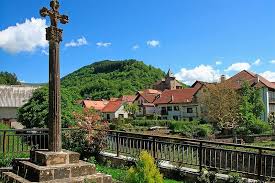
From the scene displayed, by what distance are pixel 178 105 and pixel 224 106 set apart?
30019 millimetres

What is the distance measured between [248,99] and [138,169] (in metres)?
49.0

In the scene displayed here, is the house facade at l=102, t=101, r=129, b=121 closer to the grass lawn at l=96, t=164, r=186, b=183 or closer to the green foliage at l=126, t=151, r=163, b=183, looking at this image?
the grass lawn at l=96, t=164, r=186, b=183

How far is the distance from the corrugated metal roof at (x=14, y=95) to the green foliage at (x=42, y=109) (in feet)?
104

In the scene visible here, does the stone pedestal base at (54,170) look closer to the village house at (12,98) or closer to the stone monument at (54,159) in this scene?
the stone monument at (54,159)

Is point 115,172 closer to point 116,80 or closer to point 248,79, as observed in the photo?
point 248,79

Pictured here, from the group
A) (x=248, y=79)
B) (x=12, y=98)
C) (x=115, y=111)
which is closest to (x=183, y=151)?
(x=12, y=98)

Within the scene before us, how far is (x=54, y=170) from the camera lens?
889 cm

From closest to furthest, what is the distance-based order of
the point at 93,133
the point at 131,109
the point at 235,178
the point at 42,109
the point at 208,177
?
1. the point at 235,178
2. the point at 208,177
3. the point at 93,133
4. the point at 42,109
5. the point at 131,109

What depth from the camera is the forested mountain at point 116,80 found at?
15588 centimetres

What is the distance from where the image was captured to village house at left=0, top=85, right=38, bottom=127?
57.8 m

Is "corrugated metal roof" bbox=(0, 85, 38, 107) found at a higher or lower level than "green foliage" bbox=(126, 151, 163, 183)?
higher

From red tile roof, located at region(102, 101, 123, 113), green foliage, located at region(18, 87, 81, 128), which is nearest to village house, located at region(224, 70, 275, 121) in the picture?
red tile roof, located at region(102, 101, 123, 113)

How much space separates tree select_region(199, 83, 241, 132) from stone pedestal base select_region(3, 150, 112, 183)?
42.9 m

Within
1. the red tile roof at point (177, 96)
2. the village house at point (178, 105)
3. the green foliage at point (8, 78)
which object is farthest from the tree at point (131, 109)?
the green foliage at point (8, 78)
